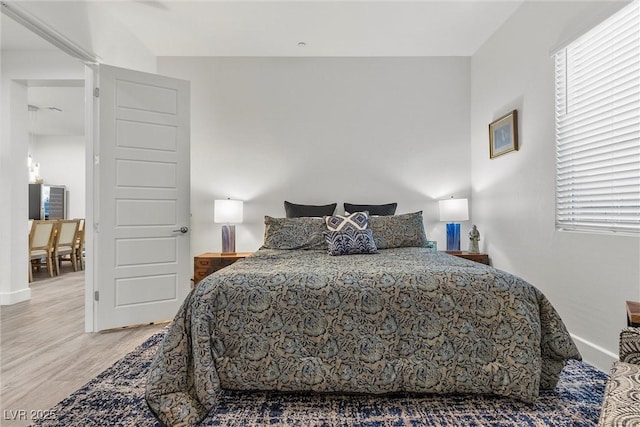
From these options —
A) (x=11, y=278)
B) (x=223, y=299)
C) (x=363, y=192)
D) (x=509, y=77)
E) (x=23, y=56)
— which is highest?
(x=23, y=56)

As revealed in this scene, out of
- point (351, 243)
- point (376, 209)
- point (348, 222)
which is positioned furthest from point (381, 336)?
point (376, 209)

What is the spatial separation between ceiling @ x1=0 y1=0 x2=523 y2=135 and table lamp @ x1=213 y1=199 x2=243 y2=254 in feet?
5.58

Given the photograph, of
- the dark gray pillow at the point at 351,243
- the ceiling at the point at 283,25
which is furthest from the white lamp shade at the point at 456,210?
the ceiling at the point at 283,25

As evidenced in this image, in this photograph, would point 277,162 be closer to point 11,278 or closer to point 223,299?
point 223,299

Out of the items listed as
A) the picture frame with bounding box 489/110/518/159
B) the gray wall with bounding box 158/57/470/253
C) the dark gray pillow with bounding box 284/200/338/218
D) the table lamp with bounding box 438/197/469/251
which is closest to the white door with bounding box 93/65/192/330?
the gray wall with bounding box 158/57/470/253

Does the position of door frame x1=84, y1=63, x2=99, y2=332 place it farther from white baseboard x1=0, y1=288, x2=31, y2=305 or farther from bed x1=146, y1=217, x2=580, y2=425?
bed x1=146, y1=217, x2=580, y2=425

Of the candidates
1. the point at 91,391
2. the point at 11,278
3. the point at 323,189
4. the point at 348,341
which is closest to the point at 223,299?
the point at 348,341

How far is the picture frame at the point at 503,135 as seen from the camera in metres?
3.10

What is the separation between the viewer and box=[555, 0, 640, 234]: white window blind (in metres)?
1.98

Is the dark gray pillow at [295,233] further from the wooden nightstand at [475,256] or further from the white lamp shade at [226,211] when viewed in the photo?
the wooden nightstand at [475,256]

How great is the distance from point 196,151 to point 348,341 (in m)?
3.07

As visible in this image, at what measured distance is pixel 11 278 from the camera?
12.4ft

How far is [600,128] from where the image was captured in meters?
2.21

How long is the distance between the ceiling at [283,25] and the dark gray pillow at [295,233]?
1.88 meters
